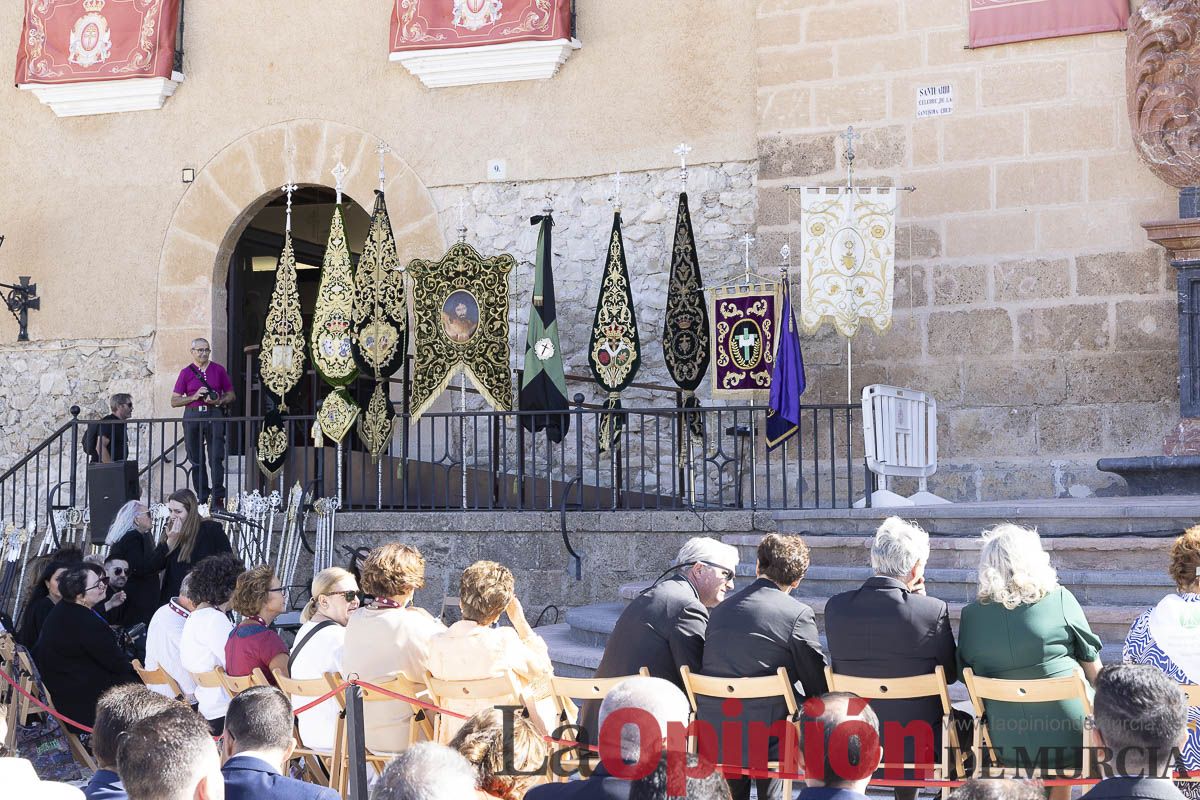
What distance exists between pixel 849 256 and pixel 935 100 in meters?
1.61

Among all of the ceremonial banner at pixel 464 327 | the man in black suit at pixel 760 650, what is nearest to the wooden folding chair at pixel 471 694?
the man in black suit at pixel 760 650

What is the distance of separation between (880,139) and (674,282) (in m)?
1.74

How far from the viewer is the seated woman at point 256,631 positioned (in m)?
5.07

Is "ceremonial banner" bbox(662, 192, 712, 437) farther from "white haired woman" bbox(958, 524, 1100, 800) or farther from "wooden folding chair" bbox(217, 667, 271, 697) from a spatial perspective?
"white haired woman" bbox(958, 524, 1100, 800)

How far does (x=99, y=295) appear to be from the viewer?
39.5 feet

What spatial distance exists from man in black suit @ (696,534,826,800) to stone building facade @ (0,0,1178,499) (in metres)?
5.62

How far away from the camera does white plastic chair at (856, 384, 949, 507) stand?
26.7 ft

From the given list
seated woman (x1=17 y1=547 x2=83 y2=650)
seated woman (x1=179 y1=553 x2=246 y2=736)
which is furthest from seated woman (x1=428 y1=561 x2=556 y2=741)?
seated woman (x1=17 y1=547 x2=83 y2=650)

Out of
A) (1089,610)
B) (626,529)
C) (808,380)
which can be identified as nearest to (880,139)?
(808,380)

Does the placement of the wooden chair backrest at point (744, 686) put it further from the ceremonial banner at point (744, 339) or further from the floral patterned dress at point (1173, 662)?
the ceremonial banner at point (744, 339)

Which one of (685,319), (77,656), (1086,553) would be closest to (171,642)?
(77,656)

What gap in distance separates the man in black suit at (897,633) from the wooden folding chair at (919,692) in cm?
3

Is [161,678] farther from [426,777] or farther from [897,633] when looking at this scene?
[426,777]

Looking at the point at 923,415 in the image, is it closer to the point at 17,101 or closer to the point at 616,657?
the point at 616,657
